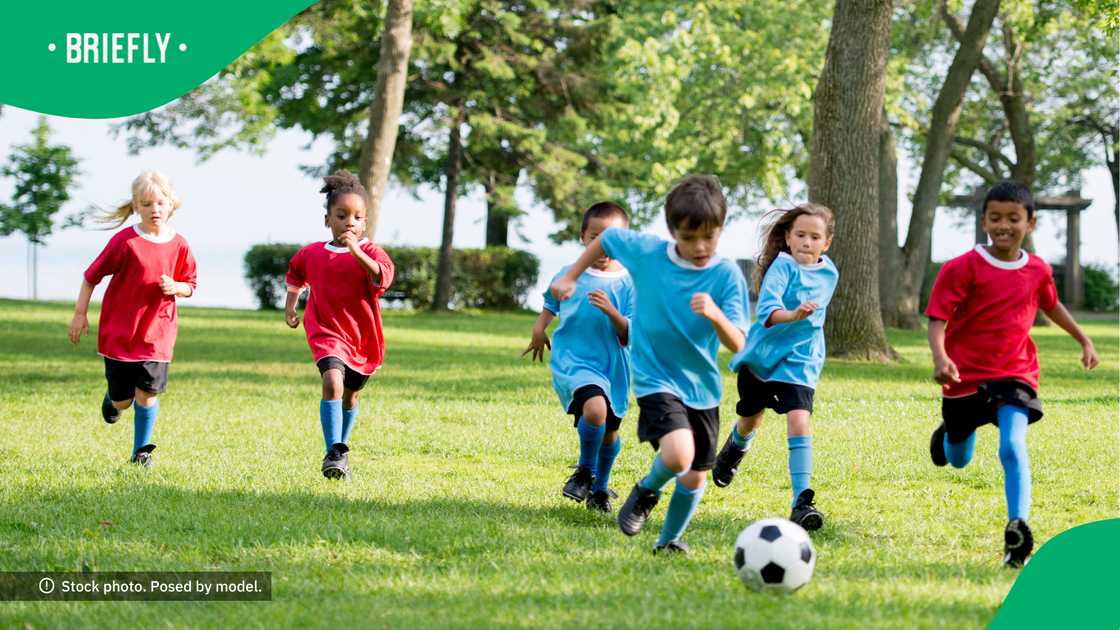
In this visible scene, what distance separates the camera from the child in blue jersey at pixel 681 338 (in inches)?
225

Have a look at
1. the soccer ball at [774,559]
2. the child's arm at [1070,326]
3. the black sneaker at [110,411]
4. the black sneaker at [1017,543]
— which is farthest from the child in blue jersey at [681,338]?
the black sneaker at [110,411]

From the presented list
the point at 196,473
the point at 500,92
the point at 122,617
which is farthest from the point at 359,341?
the point at 500,92

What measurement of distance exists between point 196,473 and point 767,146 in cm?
2578

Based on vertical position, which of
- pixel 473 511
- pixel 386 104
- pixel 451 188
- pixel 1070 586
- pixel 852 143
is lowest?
pixel 1070 586

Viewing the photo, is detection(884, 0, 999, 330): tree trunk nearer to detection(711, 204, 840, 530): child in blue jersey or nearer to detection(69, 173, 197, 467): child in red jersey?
detection(711, 204, 840, 530): child in blue jersey

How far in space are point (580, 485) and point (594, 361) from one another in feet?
2.42

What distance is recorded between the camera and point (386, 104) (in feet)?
67.8

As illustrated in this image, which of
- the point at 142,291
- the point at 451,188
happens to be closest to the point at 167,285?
the point at 142,291

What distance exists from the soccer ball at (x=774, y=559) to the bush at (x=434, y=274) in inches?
1112

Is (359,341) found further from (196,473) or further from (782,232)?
(782,232)

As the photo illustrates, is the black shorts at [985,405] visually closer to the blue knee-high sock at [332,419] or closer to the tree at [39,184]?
the blue knee-high sock at [332,419]

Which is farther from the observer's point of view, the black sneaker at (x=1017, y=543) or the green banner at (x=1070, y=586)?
the black sneaker at (x=1017, y=543)

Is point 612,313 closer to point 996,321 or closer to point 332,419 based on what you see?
point 996,321
